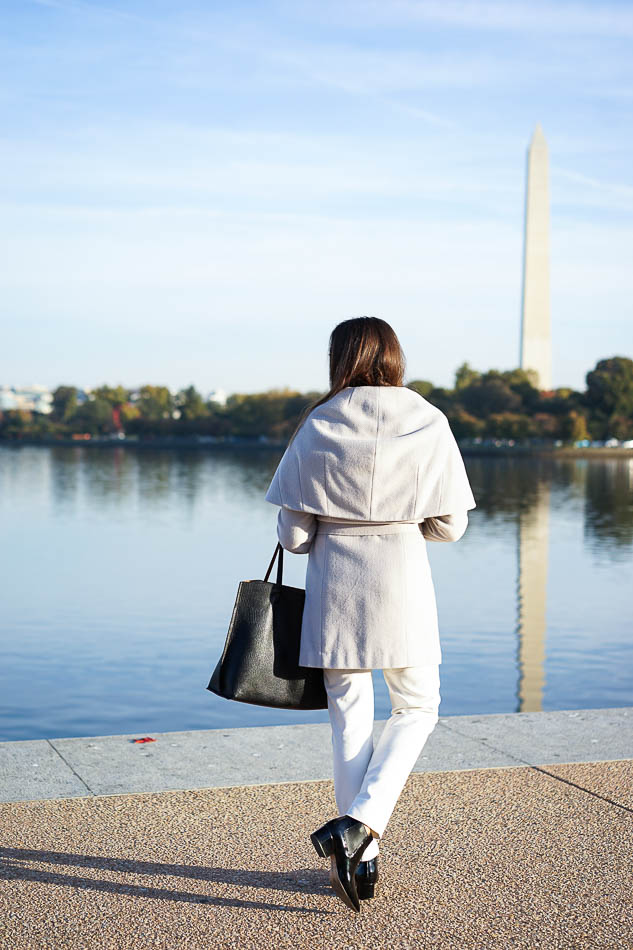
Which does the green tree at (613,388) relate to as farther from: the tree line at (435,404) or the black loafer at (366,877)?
the black loafer at (366,877)

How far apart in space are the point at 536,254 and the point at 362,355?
78.4m

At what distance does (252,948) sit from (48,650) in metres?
9.75

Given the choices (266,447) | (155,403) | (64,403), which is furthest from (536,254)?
(64,403)

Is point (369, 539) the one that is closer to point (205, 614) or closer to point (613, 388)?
point (205, 614)

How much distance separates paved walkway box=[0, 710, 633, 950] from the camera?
335 cm

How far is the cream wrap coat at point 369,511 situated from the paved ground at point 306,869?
0.73m

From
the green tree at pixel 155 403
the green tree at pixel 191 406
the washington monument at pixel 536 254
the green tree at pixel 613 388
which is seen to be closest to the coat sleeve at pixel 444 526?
the washington monument at pixel 536 254

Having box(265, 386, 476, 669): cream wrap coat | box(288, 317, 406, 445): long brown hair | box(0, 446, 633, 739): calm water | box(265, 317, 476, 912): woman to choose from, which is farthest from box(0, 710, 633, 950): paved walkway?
box(0, 446, 633, 739): calm water

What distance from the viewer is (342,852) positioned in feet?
11.2

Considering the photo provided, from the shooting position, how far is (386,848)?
13.2ft

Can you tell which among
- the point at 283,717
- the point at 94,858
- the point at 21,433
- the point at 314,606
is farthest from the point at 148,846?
the point at 21,433

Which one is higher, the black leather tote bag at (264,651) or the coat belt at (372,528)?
the coat belt at (372,528)

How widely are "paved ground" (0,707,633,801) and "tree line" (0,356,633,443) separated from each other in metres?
70.1

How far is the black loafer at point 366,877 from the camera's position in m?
3.54
